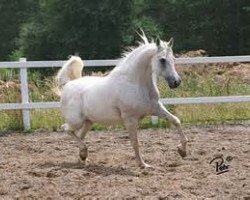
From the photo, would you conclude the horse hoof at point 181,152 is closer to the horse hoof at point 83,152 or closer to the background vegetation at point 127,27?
the horse hoof at point 83,152

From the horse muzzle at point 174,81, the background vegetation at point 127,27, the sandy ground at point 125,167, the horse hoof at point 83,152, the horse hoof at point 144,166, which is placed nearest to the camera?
the sandy ground at point 125,167

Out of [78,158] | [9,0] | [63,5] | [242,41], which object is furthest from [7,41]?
[78,158]

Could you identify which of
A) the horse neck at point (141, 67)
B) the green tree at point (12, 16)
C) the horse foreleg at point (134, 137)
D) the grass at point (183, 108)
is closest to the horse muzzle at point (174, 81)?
the horse neck at point (141, 67)

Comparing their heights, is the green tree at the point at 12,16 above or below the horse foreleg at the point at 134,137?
above

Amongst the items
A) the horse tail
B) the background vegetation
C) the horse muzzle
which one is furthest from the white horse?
the background vegetation

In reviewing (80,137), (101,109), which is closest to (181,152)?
(101,109)

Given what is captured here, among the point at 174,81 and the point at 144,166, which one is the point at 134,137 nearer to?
the point at 144,166

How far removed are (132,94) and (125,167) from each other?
920mm

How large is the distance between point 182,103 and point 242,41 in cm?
2013

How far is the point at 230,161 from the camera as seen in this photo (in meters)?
8.09

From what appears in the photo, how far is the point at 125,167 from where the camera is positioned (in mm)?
8039

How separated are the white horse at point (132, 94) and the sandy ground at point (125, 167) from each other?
1.51ft

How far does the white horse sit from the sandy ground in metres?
0.46

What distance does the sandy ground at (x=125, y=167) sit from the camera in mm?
6402
